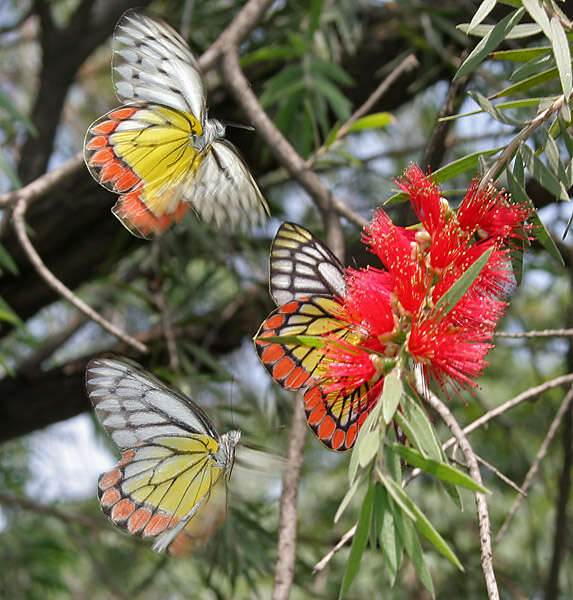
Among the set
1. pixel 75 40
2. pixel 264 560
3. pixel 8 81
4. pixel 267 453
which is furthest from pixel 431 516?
pixel 8 81

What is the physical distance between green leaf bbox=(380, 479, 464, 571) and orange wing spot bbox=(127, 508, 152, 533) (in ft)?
1.71

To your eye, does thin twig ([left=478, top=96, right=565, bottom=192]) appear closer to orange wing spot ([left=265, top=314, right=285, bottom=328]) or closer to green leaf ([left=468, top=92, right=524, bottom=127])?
green leaf ([left=468, top=92, right=524, bottom=127])

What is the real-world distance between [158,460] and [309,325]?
0.38 metres

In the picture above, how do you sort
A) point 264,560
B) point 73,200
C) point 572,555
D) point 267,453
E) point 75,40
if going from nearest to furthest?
point 267,453, point 264,560, point 73,200, point 572,555, point 75,40

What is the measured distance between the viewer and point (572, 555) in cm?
197

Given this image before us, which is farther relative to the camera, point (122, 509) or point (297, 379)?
point (122, 509)

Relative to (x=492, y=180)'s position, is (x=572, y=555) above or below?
below

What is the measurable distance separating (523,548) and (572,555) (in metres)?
0.48

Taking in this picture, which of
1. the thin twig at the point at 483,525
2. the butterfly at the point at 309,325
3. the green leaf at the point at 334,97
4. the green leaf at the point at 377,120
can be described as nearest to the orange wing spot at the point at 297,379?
the butterfly at the point at 309,325

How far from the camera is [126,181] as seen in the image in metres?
0.99

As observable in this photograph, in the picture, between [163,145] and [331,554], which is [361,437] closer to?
[331,554]

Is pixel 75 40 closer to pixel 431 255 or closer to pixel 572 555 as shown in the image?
pixel 431 255

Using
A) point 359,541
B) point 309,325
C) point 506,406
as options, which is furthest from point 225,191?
point 359,541

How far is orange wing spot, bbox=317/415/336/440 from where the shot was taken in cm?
81
